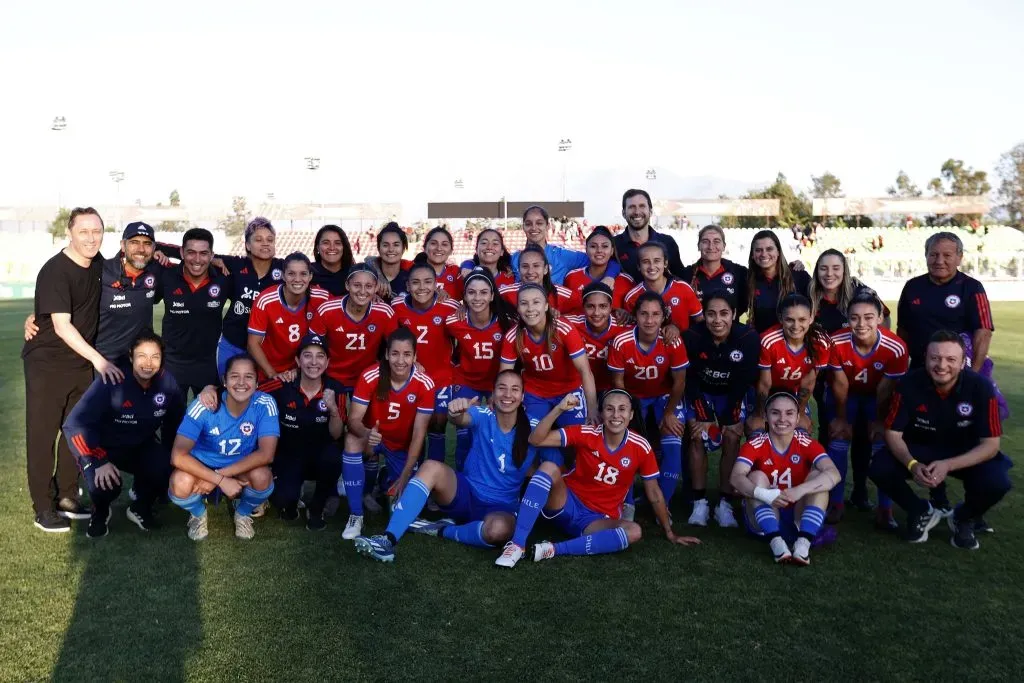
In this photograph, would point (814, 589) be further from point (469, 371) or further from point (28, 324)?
point (28, 324)

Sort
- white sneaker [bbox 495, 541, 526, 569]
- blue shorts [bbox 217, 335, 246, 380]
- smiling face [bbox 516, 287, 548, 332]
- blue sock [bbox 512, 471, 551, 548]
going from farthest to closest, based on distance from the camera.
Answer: blue shorts [bbox 217, 335, 246, 380]
smiling face [bbox 516, 287, 548, 332]
blue sock [bbox 512, 471, 551, 548]
white sneaker [bbox 495, 541, 526, 569]

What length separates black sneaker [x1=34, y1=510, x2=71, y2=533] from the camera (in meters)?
4.94

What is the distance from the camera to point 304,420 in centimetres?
522

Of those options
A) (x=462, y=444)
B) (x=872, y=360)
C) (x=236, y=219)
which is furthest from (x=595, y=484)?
(x=236, y=219)

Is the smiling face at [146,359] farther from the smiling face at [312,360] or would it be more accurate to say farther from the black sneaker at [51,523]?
the black sneaker at [51,523]

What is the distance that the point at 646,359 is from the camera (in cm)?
525

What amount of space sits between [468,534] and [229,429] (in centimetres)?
147

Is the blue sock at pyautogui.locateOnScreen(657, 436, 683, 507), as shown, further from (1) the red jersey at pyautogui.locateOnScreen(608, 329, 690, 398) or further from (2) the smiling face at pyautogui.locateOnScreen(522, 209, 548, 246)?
(2) the smiling face at pyautogui.locateOnScreen(522, 209, 548, 246)

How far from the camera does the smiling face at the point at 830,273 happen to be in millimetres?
5566

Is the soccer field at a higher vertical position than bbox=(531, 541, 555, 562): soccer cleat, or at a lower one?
lower

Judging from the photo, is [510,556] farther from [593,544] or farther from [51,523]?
[51,523]

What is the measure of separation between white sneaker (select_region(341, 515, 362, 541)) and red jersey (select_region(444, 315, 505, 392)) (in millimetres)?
1115

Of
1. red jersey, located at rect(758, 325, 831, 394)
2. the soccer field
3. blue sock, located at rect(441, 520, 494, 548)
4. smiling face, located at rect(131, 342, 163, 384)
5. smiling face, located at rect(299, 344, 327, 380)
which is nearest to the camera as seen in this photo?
the soccer field

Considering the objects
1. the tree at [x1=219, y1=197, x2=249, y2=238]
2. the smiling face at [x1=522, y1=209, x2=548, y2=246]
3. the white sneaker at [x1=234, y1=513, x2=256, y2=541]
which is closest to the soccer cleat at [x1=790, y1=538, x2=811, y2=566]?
Answer: the smiling face at [x1=522, y1=209, x2=548, y2=246]
